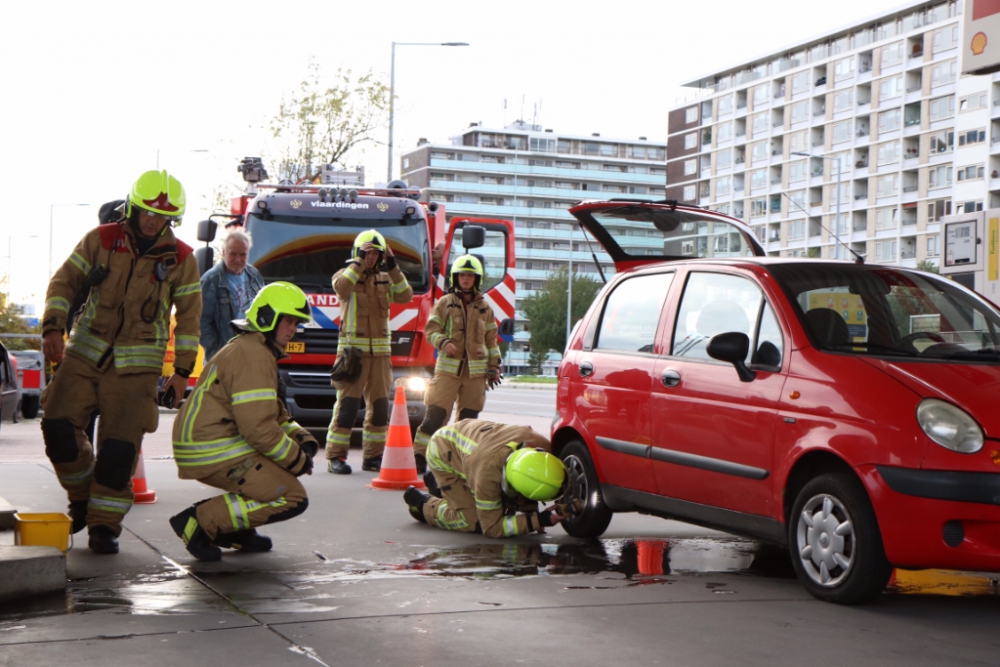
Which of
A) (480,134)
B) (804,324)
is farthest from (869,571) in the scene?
(480,134)

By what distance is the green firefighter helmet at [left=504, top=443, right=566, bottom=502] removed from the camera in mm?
7098

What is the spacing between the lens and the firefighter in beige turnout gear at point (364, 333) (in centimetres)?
1135

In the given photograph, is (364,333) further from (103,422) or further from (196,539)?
(196,539)

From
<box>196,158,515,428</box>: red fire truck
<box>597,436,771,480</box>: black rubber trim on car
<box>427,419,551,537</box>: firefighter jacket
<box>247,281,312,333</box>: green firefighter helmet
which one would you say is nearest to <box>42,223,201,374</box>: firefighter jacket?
<box>247,281,312,333</box>: green firefighter helmet

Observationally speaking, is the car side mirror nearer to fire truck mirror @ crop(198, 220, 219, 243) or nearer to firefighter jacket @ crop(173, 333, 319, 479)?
firefighter jacket @ crop(173, 333, 319, 479)

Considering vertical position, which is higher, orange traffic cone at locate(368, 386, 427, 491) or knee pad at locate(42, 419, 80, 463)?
knee pad at locate(42, 419, 80, 463)

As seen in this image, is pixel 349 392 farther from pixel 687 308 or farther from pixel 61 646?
pixel 61 646

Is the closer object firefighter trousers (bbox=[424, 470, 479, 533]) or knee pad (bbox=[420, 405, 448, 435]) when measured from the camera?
firefighter trousers (bbox=[424, 470, 479, 533])

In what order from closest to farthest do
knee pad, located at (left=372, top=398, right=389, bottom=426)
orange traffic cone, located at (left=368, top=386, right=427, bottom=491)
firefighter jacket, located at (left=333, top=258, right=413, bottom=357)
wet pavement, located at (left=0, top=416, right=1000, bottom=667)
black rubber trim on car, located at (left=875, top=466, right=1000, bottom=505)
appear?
1. wet pavement, located at (left=0, top=416, right=1000, bottom=667)
2. black rubber trim on car, located at (left=875, top=466, right=1000, bottom=505)
3. orange traffic cone, located at (left=368, top=386, right=427, bottom=491)
4. firefighter jacket, located at (left=333, top=258, right=413, bottom=357)
5. knee pad, located at (left=372, top=398, right=389, bottom=426)

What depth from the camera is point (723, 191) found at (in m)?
126

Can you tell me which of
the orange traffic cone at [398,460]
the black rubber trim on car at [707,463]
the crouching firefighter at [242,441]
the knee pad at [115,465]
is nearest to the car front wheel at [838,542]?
the black rubber trim on car at [707,463]

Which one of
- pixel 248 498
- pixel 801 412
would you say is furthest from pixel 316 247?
pixel 801 412

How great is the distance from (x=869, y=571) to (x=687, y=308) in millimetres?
1977

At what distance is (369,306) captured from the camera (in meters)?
11.5
